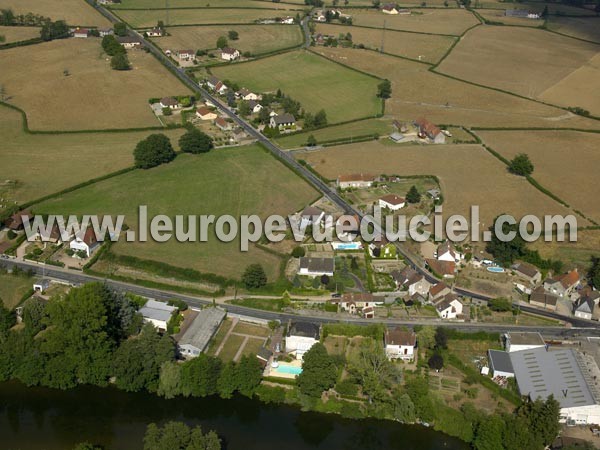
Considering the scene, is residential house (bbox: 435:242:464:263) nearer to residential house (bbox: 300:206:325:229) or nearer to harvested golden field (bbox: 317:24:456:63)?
residential house (bbox: 300:206:325:229)

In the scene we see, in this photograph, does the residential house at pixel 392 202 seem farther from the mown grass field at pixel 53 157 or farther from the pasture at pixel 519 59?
the pasture at pixel 519 59

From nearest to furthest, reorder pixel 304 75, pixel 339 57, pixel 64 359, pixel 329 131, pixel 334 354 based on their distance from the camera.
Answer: pixel 64 359 → pixel 334 354 → pixel 329 131 → pixel 304 75 → pixel 339 57

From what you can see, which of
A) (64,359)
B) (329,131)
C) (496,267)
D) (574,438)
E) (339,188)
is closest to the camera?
(574,438)

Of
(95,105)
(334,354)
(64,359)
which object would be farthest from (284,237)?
(95,105)

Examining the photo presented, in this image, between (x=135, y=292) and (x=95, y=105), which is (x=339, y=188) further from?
(x=95, y=105)

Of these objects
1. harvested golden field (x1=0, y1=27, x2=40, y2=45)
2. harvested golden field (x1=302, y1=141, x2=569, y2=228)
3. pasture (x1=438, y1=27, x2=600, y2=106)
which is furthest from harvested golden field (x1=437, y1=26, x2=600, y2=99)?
harvested golden field (x1=0, y1=27, x2=40, y2=45)

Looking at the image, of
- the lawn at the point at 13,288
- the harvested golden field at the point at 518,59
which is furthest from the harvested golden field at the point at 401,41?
the lawn at the point at 13,288

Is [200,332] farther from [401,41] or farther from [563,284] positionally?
[401,41]
